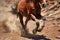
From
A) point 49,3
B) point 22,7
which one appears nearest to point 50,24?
point 22,7

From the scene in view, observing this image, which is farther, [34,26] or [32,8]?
[34,26]

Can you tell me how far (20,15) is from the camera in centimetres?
813

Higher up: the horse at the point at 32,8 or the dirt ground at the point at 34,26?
the horse at the point at 32,8

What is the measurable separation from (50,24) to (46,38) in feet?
6.10

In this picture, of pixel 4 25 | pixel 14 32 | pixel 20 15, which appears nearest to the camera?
pixel 20 15

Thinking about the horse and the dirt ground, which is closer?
the horse

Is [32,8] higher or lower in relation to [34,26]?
higher

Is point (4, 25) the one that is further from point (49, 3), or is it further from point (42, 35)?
point (49, 3)

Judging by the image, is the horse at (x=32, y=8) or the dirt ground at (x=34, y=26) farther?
the dirt ground at (x=34, y=26)

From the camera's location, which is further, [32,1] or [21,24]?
[21,24]

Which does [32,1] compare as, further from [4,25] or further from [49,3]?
[49,3]

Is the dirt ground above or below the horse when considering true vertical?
below

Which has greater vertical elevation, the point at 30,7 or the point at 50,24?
the point at 30,7

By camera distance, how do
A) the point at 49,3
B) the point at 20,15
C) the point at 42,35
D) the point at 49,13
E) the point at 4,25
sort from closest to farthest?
1. the point at 42,35
2. the point at 20,15
3. the point at 4,25
4. the point at 49,13
5. the point at 49,3
